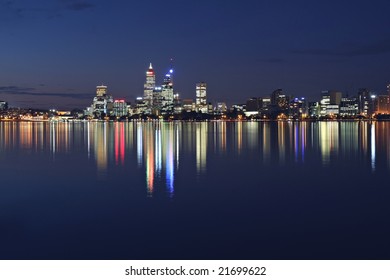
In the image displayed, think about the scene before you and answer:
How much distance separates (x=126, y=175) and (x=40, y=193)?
4439 mm

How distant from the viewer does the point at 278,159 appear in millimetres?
26172

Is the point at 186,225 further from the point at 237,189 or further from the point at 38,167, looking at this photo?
the point at 38,167

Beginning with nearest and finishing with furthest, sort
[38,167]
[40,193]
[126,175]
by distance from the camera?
1. [40,193]
2. [126,175]
3. [38,167]

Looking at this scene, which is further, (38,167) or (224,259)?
(38,167)

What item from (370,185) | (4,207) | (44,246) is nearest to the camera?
(44,246)

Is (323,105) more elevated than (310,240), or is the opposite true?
(323,105)

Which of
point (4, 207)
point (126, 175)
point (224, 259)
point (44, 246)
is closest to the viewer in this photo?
point (224, 259)

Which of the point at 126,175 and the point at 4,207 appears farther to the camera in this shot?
the point at 126,175

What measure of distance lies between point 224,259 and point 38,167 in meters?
16.2

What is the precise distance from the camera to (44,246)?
9.76m

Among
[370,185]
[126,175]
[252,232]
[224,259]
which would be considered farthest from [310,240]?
[126,175]

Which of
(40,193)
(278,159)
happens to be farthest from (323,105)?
(40,193)

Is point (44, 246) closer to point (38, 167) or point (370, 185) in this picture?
point (370, 185)

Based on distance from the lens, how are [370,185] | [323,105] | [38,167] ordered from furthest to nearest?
[323,105]
[38,167]
[370,185]
